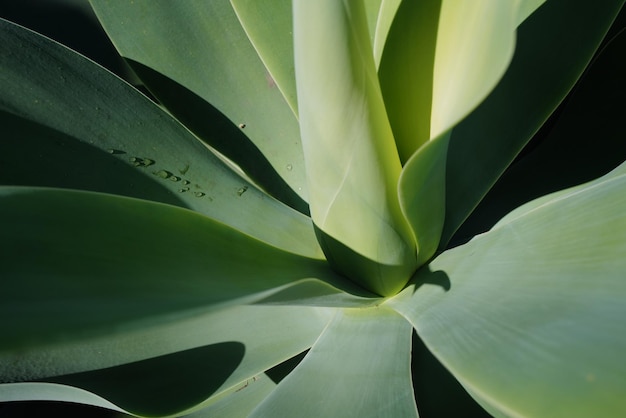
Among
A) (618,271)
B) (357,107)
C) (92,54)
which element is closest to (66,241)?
(357,107)

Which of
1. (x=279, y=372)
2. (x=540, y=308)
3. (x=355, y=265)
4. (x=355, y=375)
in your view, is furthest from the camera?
(x=279, y=372)

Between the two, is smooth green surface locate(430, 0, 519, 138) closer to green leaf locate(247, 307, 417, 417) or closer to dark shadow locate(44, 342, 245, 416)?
green leaf locate(247, 307, 417, 417)

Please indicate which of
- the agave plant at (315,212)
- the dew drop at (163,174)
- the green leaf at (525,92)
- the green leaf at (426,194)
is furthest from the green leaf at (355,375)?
the dew drop at (163,174)

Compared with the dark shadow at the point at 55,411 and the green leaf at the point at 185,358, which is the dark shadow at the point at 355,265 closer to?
the green leaf at the point at 185,358

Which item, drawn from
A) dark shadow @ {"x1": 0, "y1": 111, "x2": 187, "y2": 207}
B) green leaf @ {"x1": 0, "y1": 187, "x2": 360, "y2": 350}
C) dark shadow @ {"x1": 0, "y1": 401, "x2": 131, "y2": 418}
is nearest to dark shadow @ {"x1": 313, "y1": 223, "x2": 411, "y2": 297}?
green leaf @ {"x1": 0, "y1": 187, "x2": 360, "y2": 350}

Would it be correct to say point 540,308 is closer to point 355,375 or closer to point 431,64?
point 355,375

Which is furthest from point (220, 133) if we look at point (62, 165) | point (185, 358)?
point (185, 358)
